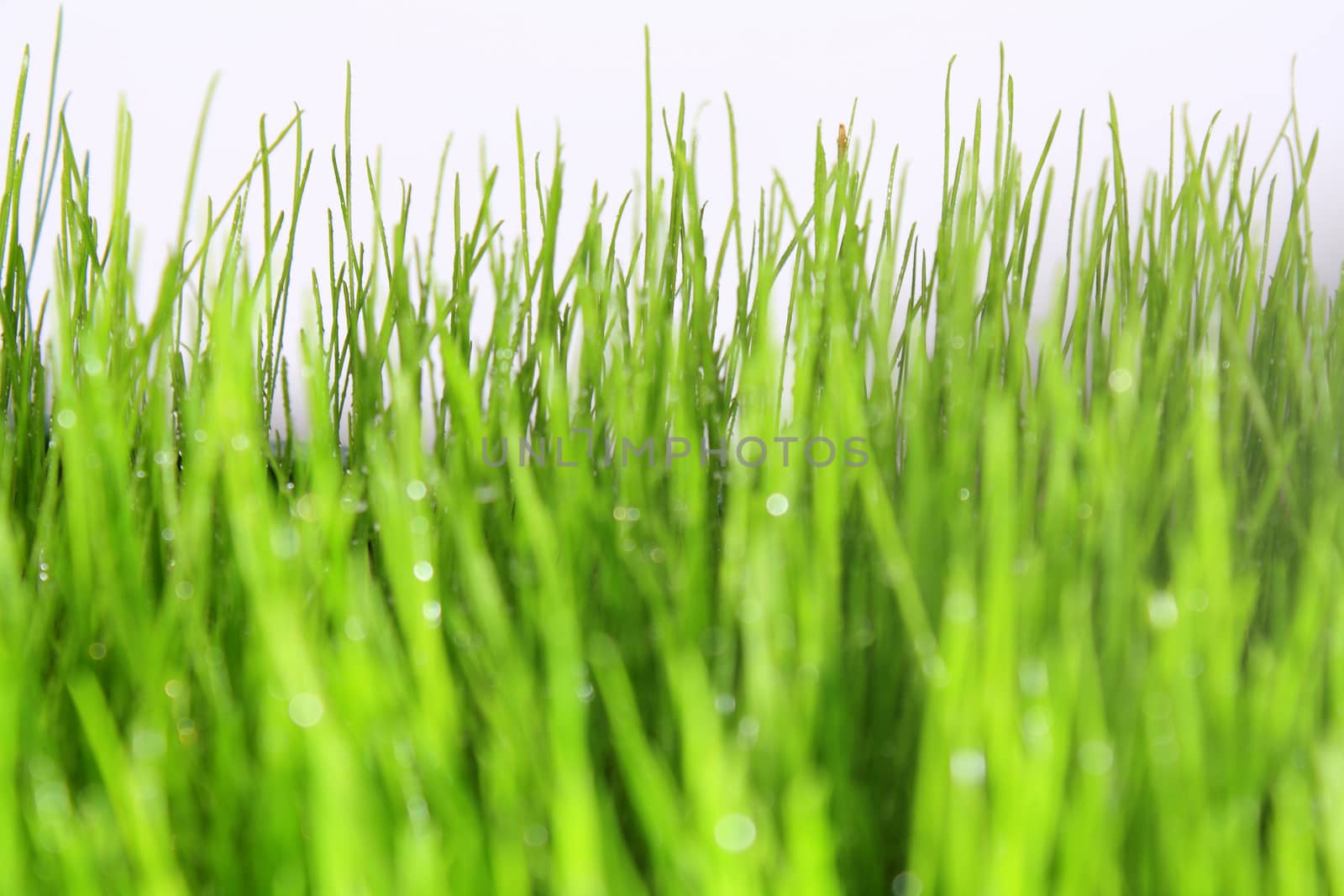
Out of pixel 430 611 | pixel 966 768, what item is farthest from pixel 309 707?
pixel 966 768

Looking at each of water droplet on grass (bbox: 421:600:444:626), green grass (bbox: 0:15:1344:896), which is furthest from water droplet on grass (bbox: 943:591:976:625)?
water droplet on grass (bbox: 421:600:444:626)

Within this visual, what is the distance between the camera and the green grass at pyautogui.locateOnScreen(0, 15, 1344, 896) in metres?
0.31

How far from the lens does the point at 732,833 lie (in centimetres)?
27

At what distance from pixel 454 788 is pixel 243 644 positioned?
0.19 m

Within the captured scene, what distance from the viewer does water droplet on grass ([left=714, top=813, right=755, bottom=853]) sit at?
0.27m

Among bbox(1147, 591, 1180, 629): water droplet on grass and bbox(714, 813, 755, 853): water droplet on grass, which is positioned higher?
bbox(1147, 591, 1180, 629): water droplet on grass

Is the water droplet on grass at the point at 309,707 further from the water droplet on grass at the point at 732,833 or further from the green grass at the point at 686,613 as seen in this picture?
the water droplet on grass at the point at 732,833

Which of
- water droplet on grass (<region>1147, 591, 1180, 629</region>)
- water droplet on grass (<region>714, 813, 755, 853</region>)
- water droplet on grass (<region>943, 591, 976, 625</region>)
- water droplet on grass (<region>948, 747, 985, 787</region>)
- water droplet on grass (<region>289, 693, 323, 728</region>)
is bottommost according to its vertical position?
water droplet on grass (<region>714, 813, 755, 853</region>)

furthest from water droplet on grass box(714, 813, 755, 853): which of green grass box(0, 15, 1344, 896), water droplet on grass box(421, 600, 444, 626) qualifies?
water droplet on grass box(421, 600, 444, 626)

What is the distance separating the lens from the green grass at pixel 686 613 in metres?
0.31

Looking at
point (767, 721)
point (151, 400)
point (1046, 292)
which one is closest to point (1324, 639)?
point (767, 721)

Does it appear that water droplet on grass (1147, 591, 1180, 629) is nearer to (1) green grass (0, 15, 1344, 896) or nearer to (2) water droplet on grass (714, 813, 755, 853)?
(1) green grass (0, 15, 1344, 896)

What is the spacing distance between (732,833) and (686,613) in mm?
137

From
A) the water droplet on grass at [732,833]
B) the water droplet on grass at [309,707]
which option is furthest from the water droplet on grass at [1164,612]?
the water droplet on grass at [309,707]
